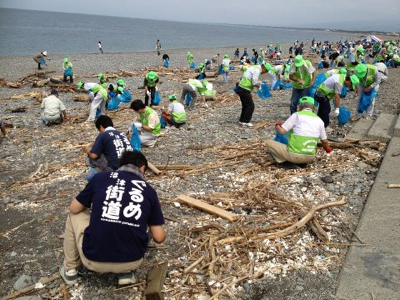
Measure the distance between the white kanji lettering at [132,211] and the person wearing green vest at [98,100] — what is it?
28.8 feet

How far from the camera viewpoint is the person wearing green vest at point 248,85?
935 centimetres

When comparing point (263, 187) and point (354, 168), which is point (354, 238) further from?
point (354, 168)

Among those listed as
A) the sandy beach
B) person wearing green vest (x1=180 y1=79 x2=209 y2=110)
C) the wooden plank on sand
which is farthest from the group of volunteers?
person wearing green vest (x1=180 y1=79 x2=209 y2=110)

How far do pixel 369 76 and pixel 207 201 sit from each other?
7.03 metres

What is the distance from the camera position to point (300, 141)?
628 centimetres

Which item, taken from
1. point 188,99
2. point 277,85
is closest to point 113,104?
point 188,99

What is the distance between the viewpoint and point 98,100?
37.5ft

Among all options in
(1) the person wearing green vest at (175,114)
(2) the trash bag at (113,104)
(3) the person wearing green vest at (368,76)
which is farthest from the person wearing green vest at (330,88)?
(2) the trash bag at (113,104)

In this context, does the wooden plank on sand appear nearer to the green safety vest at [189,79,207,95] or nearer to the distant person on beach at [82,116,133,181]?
the distant person on beach at [82,116,133,181]

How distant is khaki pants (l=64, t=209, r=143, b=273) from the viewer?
11.2 feet

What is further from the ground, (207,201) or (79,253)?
(79,253)

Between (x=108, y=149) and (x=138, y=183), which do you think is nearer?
(x=138, y=183)

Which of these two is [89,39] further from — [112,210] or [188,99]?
[112,210]

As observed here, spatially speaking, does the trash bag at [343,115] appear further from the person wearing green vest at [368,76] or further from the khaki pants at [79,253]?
the khaki pants at [79,253]
